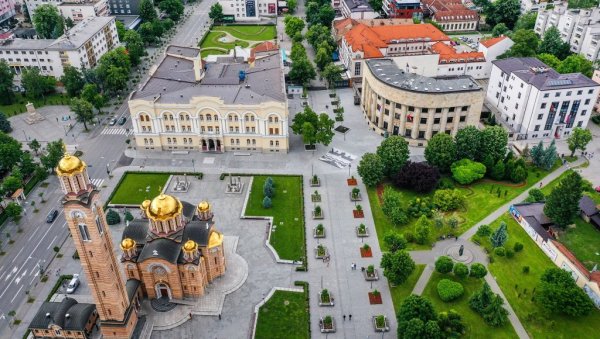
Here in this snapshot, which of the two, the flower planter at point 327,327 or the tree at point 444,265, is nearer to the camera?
the flower planter at point 327,327

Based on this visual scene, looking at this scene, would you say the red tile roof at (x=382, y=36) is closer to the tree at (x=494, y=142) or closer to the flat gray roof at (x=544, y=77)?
the flat gray roof at (x=544, y=77)

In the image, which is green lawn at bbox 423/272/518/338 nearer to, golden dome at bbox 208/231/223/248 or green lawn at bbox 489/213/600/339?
green lawn at bbox 489/213/600/339

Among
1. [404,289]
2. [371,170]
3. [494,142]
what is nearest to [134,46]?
[371,170]

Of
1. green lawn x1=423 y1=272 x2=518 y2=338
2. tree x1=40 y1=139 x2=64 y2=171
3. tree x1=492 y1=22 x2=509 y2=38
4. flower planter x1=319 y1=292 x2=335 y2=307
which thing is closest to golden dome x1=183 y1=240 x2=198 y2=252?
flower planter x1=319 y1=292 x2=335 y2=307

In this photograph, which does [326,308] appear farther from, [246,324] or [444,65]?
[444,65]

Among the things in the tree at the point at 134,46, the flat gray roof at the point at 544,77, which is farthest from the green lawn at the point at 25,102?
the flat gray roof at the point at 544,77

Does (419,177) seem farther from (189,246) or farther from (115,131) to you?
(115,131)
